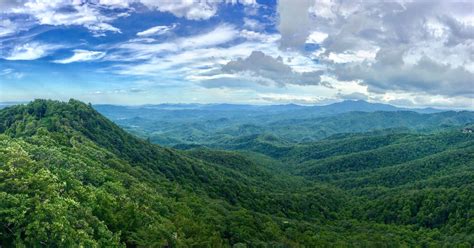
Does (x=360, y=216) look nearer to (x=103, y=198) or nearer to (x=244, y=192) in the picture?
(x=244, y=192)

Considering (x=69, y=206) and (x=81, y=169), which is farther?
(x=81, y=169)

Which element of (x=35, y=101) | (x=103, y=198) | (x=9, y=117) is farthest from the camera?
(x=35, y=101)

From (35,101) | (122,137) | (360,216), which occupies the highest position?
(35,101)

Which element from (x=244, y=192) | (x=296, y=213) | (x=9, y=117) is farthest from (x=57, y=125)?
(x=296, y=213)

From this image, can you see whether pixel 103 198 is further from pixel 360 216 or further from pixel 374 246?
pixel 360 216

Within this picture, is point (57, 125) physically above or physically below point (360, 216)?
above

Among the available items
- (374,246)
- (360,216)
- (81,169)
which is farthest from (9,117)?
(360,216)

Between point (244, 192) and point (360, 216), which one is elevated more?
point (244, 192)

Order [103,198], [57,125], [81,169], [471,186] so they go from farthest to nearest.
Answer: [471,186]
[57,125]
[81,169]
[103,198]

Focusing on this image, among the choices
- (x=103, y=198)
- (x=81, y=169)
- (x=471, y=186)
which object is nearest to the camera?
(x=103, y=198)
